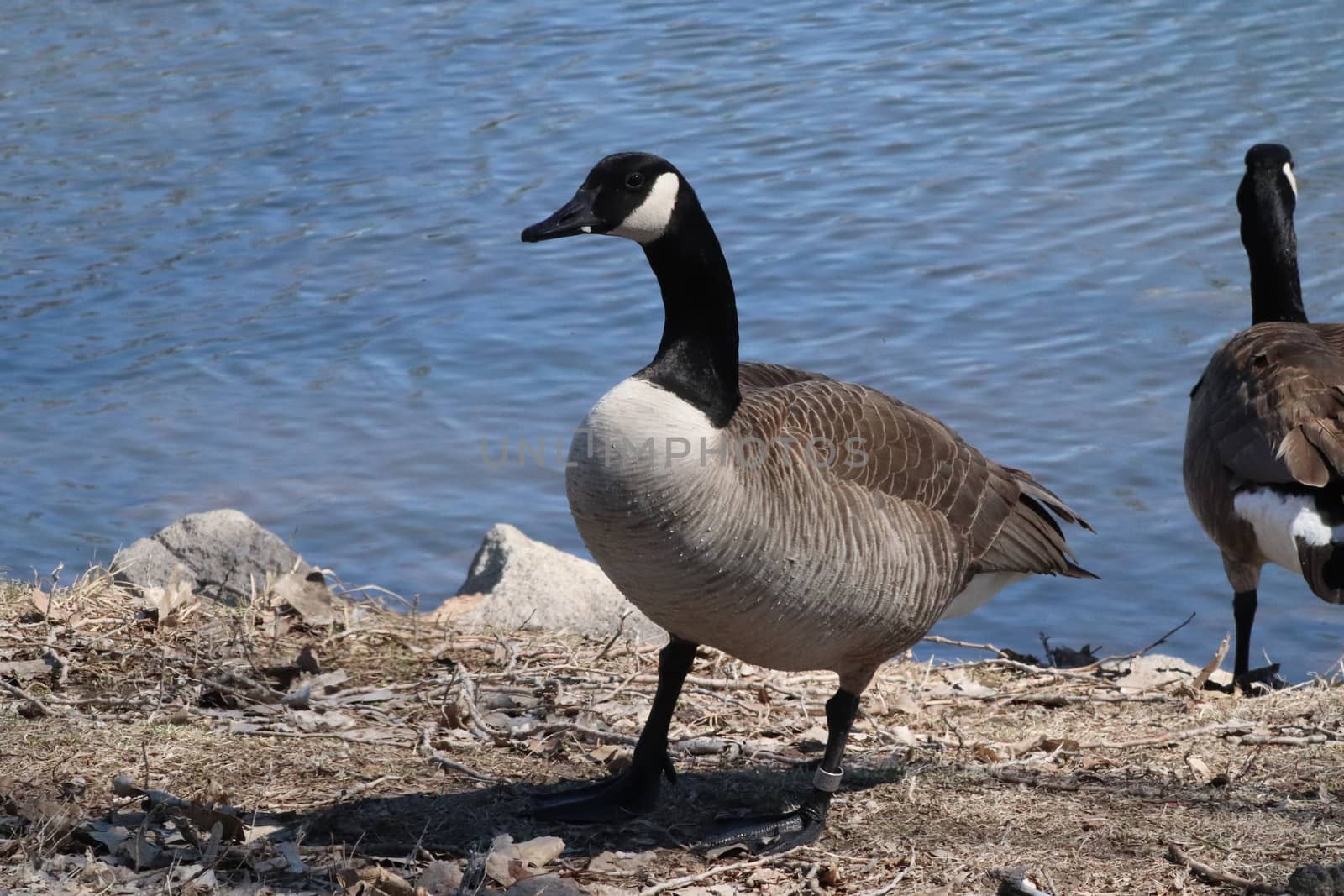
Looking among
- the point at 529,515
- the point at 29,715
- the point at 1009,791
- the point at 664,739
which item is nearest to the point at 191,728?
the point at 29,715

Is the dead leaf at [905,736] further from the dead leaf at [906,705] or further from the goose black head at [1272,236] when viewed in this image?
the goose black head at [1272,236]

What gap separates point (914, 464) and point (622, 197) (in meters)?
1.15

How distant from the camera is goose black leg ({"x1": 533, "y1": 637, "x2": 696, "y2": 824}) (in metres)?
4.30

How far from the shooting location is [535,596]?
6.32 meters

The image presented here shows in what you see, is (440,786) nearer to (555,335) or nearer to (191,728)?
(191,728)

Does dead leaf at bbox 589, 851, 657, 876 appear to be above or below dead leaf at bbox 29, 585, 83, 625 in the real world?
below

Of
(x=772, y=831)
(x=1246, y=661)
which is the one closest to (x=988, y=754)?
(x=772, y=831)

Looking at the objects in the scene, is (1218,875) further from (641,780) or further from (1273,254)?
(1273,254)

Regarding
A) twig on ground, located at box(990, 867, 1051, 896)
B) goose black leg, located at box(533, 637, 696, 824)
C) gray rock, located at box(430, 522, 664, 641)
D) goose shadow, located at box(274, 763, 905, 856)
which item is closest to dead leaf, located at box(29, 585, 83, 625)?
gray rock, located at box(430, 522, 664, 641)

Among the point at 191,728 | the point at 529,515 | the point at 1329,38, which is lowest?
the point at 529,515

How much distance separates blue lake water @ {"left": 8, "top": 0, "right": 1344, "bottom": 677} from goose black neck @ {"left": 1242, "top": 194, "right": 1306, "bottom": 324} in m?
1.40

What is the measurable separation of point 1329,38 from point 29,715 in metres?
13.4

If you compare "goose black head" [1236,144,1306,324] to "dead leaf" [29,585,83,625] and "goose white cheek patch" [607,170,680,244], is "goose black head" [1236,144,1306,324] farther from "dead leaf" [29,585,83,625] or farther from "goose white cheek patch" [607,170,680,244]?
"dead leaf" [29,585,83,625]

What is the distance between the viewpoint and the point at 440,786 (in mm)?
4457
